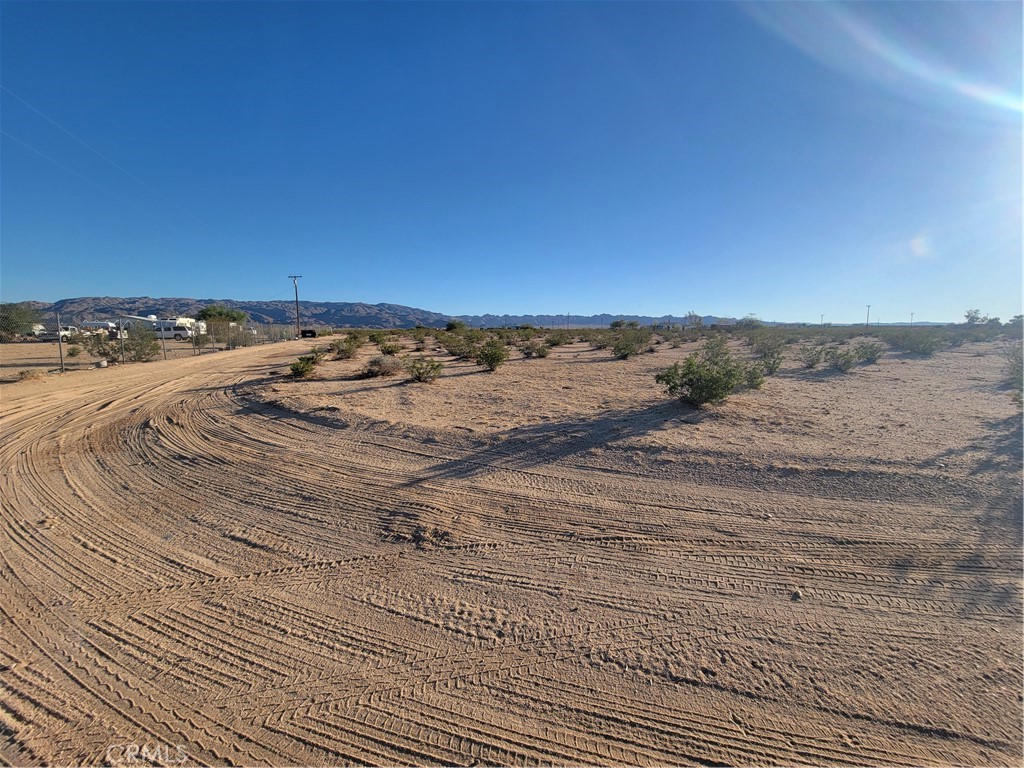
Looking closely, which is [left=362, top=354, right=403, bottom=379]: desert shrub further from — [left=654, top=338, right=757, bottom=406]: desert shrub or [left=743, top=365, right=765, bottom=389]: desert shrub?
[left=743, top=365, right=765, bottom=389]: desert shrub

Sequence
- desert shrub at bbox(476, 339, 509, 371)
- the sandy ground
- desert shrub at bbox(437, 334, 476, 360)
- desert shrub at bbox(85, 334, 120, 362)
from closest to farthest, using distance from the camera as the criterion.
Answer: the sandy ground
desert shrub at bbox(476, 339, 509, 371)
desert shrub at bbox(437, 334, 476, 360)
desert shrub at bbox(85, 334, 120, 362)

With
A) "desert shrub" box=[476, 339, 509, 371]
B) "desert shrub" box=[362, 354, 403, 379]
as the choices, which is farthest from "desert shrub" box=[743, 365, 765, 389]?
"desert shrub" box=[362, 354, 403, 379]

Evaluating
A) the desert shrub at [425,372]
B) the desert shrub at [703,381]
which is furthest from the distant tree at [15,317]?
the desert shrub at [703,381]

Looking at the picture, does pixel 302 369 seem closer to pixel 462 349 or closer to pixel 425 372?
pixel 425 372

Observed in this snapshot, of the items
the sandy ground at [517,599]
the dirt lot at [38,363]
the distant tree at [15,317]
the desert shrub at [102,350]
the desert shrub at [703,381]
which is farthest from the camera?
the distant tree at [15,317]

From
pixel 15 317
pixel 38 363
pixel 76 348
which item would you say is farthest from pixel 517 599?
pixel 15 317

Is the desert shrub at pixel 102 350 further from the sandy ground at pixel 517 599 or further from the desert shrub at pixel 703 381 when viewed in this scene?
the desert shrub at pixel 703 381

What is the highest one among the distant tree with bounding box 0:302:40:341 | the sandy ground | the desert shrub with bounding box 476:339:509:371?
the distant tree with bounding box 0:302:40:341

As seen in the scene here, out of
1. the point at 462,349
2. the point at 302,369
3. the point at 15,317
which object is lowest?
the point at 302,369
